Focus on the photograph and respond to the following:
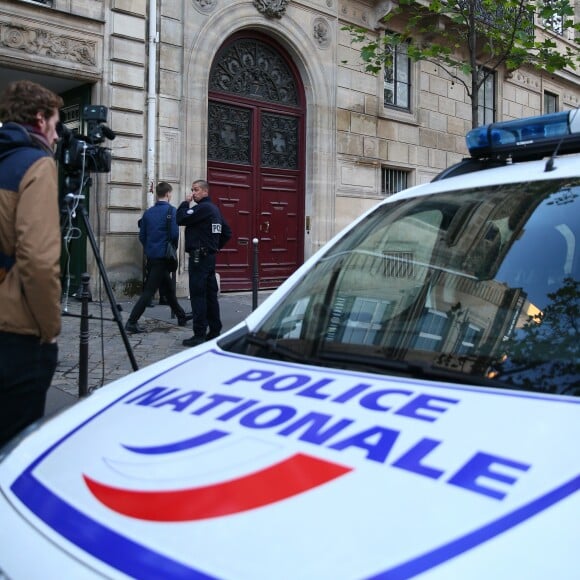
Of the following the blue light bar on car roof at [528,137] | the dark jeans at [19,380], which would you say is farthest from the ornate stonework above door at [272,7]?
the dark jeans at [19,380]

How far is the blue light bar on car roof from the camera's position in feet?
8.86

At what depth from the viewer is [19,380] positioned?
275 centimetres

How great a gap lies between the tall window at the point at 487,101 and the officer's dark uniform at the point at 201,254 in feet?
39.2

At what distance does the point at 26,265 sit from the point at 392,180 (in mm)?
13370

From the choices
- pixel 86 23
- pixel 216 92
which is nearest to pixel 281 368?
pixel 86 23

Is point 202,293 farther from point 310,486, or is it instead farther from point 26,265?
point 310,486

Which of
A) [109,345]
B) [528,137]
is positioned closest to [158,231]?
[109,345]

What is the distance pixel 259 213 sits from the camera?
512 inches

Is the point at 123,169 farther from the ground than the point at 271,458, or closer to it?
farther from the ground

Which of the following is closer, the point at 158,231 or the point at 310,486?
the point at 310,486

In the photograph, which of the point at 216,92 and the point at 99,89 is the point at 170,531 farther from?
the point at 216,92

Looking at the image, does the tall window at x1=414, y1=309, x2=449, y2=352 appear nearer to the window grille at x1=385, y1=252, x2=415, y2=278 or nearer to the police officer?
the window grille at x1=385, y1=252, x2=415, y2=278

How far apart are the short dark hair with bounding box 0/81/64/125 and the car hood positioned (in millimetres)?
1616

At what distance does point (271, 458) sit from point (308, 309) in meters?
1.05
